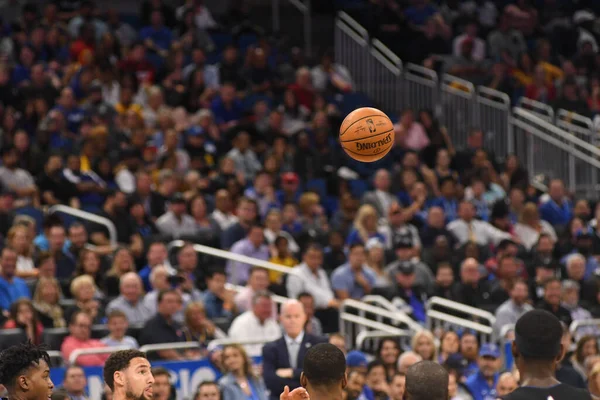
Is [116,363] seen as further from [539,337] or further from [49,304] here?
[49,304]

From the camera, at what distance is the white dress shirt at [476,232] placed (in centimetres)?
1819

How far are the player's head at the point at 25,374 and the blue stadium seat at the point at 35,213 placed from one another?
948 centimetres

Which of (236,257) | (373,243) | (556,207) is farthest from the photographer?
(556,207)

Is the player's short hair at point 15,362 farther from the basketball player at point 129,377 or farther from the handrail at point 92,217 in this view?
the handrail at point 92,217

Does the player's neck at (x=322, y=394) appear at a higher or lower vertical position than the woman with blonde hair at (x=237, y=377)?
higher

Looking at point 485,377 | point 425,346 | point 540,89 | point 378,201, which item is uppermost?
point 540,89

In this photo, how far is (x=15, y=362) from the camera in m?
6.71

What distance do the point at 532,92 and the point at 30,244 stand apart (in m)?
11.8

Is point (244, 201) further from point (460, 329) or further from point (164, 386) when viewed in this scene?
point (164, 386)

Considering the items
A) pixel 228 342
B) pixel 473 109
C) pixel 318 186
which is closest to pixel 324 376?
pixel 228 342

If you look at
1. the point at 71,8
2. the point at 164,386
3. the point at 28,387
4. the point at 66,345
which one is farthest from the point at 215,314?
the point at 71,8

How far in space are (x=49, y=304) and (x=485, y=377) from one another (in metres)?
4.80

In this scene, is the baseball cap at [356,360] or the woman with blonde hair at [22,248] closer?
the baseball cap at [356,360]

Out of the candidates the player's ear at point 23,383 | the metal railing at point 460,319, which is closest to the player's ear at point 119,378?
the player's ear at point 23,383
